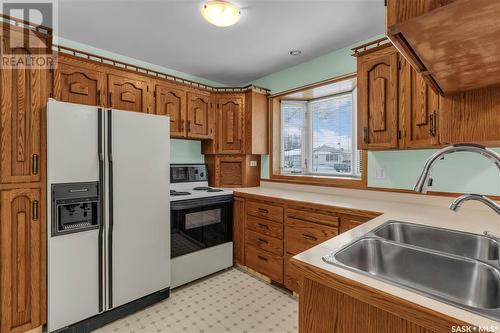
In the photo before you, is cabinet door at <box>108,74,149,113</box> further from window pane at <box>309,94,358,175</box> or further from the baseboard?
window pane at <box>309,94,358,175</box>

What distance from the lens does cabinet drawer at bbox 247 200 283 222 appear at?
234 centimetres

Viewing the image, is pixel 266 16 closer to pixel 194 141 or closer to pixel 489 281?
pixel 194 141

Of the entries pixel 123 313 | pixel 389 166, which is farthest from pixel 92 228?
pixel 389 166

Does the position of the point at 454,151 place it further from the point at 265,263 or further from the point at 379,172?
the point at 265,263

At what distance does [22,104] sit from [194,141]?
1.80 meters

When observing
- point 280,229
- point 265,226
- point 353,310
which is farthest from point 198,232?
point 353,310

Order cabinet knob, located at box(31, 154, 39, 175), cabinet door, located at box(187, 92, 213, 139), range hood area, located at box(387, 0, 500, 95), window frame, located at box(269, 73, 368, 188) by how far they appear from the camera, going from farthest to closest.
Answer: cabinet door, located at box(187, 92, 213, 139), window frame, located at box(269, 73, 368, 188), cabinet knob, located at box(31, 154, 39, 175), range hood area, located at box(387, 0, 500, 95)

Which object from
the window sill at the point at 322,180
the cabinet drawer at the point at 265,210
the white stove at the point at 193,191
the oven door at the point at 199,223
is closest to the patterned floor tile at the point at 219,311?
the oven door at the point at 199,223

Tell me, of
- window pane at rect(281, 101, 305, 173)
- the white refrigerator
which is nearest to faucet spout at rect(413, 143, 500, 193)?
the white refrigerator

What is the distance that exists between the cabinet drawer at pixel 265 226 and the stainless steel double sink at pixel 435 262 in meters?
1.18

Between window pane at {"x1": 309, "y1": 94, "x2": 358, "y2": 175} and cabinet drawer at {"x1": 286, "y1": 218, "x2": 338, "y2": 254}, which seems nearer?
cabinet drawer at {"x1": 286, "y1": 218, "x2": 338, "y2": 254}

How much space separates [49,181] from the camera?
1.60 meters

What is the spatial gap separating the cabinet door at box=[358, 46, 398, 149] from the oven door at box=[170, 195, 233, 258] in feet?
5.20

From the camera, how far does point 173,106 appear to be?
9.00ft
